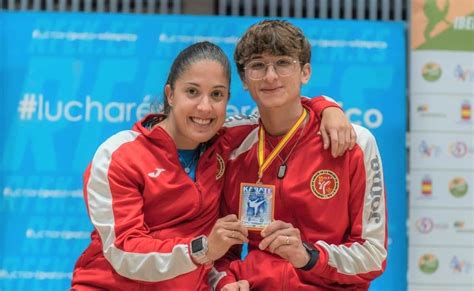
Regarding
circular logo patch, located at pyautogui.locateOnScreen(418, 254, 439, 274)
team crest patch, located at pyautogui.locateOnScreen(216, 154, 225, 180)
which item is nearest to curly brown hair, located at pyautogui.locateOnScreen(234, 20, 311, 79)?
team crest patch, located at pyautogui.locateOnScreen(216, 154, 225, 180)

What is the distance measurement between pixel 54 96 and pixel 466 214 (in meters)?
2.58

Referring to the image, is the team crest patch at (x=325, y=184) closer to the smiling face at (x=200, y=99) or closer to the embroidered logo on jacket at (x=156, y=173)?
the smiling face at (x=200, y=99)

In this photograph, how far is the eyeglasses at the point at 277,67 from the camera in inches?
102

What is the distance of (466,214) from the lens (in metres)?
4.48

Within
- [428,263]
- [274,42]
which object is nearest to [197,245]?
[274,42]

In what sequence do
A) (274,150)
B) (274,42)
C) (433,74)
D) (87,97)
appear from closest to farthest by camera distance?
(274,42) → (274,150) → (87,97) → (433,74)

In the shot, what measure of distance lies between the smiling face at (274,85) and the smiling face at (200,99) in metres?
0.12

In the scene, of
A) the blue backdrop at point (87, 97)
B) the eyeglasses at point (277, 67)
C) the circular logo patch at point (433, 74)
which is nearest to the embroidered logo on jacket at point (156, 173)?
the eyeglasses at point (277, 67)

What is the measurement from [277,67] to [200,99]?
296mm

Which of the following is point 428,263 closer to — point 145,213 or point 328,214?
point 328,214

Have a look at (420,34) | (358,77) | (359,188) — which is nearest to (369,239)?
(359,188)

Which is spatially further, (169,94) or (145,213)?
(169,94)

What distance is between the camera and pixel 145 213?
261cm

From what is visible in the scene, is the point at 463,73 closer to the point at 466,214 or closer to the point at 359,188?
the point at 466,214
